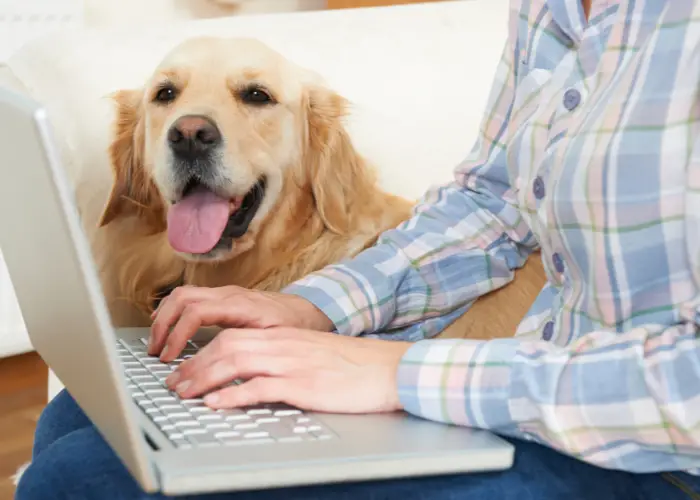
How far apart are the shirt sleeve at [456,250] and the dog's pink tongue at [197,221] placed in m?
0.15

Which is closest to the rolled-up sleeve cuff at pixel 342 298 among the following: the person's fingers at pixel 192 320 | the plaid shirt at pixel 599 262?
the plaid shirt at pixel 599 262

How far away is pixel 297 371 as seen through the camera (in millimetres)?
660

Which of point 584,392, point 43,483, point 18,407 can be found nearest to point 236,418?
point 43,483

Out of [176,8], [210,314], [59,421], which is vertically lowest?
[59,421]

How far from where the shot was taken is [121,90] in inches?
41.2

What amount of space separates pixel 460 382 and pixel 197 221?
1.55 feet

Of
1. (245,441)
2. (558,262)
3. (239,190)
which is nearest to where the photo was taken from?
(245,441)

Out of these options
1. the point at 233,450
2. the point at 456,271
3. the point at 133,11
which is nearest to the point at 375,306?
the point at 456,271

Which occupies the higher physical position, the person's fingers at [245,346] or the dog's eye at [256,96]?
the dog's eye at [256,96]

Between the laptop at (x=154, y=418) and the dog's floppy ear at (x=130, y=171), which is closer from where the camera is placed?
the laptop at (x=154, y=418)

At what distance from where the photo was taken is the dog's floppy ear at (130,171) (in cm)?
104

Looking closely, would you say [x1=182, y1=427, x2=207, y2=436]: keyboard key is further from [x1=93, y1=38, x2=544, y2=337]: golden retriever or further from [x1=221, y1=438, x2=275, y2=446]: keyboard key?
[x1=93, y1=38, x2=544, y2=337]: golden retriever

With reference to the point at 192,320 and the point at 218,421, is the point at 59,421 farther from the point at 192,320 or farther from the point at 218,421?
the point at 218,421

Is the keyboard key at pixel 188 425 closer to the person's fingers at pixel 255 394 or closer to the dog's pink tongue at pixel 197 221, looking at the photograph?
the person's fingers at pixel 255 394
